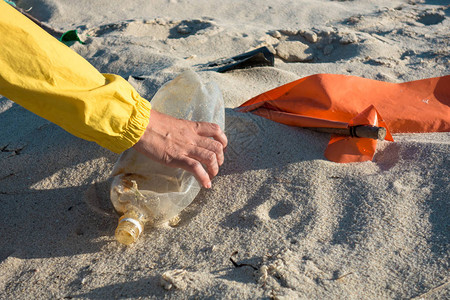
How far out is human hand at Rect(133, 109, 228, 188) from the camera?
1387 millimetres

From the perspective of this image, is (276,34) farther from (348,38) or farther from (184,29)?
(184,29)

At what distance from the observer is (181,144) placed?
1.43 metres

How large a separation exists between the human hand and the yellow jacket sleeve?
0.07 meters

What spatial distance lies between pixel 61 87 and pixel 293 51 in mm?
2206

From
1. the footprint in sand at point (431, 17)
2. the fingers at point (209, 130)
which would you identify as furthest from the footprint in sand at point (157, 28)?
the fingers at point (209, 130)

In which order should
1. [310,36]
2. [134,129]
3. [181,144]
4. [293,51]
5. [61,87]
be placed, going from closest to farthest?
[61,87], [134,129], [181,144], [293,51], [310,36]

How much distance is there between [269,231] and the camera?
144 cm

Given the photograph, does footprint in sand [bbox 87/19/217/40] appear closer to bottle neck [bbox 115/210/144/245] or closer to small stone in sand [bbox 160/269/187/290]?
bottle neck [bbox 115/210/144/245]

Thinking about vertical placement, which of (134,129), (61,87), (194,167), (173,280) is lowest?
(173,280)

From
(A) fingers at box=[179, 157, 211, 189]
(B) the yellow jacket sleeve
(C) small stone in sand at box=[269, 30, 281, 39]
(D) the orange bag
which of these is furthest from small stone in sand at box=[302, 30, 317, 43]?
(B) the yellow jacket sleeve

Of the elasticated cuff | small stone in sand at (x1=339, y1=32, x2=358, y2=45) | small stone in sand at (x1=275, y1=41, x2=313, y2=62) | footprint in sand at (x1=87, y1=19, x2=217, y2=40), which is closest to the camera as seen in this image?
the elasticated cuff

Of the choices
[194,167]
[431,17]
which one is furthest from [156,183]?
[431,17]

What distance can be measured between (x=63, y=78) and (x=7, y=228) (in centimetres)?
75

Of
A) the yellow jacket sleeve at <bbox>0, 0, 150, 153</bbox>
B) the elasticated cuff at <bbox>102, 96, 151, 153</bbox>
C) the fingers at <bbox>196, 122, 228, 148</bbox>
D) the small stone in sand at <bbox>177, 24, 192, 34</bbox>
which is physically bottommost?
the small stone in sand at <bbox>177, 24, 192, 34</bbox>
